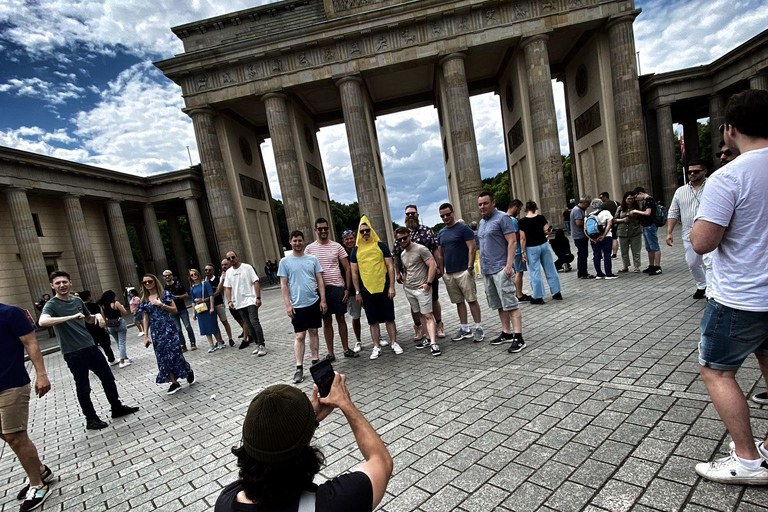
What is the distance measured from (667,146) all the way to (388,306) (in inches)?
1067

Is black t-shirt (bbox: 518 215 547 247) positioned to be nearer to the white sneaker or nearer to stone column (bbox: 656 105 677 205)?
the white sneaker

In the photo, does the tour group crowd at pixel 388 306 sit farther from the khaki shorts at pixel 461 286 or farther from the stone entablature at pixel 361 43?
the stone entablature at pixel 361 43

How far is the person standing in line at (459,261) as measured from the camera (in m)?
5.35

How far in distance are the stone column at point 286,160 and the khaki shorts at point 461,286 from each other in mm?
18957

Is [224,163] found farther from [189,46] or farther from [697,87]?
[697,87]

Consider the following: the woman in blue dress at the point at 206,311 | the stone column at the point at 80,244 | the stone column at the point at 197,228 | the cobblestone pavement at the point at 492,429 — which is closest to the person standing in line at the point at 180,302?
the woman in blue dress at the point at 206,311

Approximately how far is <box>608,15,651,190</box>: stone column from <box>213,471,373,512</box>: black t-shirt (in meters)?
24.4

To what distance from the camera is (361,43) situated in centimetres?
2234

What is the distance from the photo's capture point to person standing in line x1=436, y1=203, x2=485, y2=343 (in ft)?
17.5

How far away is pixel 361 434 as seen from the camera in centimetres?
142

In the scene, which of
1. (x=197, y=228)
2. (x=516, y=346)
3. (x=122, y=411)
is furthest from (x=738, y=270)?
(x=197, y=228)

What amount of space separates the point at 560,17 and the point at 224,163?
22704 mm

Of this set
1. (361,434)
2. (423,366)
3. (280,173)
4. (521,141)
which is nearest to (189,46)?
(280,173)

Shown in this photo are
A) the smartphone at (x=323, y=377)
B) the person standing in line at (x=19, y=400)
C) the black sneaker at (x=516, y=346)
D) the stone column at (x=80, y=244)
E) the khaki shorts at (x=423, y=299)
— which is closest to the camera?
the smartphone at (x=323, y=377)
